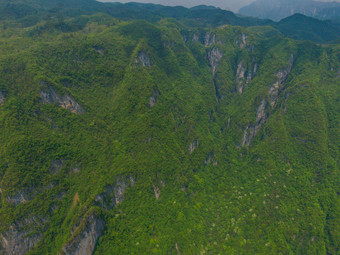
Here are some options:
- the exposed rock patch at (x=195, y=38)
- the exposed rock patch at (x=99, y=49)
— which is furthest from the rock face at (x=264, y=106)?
the exposed rock patch at (x=99, y=49)

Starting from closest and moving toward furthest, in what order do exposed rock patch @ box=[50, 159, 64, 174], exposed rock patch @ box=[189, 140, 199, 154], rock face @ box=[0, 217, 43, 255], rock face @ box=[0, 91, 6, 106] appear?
rock face @ box=[0, 217, 43, 255] < exposed rock patch @ box=[50, 159, 64, 174] < rock face @ box=[0, 91, 6, 106] < exposed rock patch @ box=[189, 140, 199, 154]

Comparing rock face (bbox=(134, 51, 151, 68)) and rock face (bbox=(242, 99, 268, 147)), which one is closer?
rock face (bbox=(134, 51, 151, 68))

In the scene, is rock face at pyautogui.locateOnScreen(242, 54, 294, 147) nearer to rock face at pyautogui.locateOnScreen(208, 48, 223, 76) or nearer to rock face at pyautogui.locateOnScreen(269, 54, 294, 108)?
rock face at pyautogui.locateOnScreen(269, 54, 294, 108)

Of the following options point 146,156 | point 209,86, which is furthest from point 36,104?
point 209,86

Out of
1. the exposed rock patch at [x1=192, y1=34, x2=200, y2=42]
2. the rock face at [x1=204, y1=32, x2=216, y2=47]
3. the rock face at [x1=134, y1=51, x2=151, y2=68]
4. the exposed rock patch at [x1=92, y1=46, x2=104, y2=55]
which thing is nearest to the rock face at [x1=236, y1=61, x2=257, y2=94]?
the rock face at [x1=204, y1=32, x2=216, y2=47]

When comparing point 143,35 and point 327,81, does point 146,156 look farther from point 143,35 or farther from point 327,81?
point 327,81

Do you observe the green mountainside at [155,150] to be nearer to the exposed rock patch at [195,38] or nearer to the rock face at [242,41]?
the rock face at [242,41]

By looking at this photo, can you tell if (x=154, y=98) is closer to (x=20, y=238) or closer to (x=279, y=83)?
(x=20, y=238)
